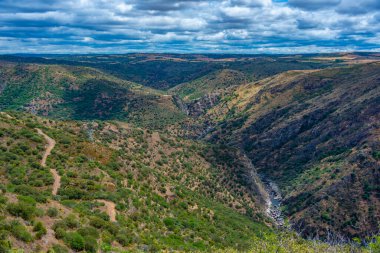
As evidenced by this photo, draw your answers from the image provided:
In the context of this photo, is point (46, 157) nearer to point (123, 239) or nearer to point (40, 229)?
point (123, 239)

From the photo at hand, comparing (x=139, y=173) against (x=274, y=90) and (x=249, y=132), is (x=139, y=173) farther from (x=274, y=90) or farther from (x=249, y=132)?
(x=274, y=90)

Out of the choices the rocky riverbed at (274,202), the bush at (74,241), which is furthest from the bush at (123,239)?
the rocky riverbed at (274,202)

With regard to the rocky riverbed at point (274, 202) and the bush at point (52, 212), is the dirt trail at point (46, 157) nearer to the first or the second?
the bush at point (52, 212)

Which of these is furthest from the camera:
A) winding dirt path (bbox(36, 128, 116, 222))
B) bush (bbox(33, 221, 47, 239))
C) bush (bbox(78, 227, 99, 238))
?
winding dirt path (bbox(36, 128, 116, 222))

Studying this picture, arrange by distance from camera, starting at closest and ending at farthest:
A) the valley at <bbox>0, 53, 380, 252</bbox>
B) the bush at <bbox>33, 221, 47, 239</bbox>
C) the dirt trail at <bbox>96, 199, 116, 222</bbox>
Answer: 1. the bush at <bbox>33, 221, 47, 239</bbox>
2. the valley at <bbox>0, 53, 380, 252</bbox>
3. the dirt trail at <bbox>96, 199, 116, 222</bbox>

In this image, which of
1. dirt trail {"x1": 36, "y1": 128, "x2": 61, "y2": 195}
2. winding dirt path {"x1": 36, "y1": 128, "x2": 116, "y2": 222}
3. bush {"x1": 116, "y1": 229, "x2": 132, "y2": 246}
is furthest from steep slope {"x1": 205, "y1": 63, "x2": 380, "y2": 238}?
dirt trail {"x1": 36, "y1": 128, "x2": 61, "y2": 195}

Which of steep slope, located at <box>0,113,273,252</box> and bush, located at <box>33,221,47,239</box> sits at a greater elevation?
bush, located at <box>33,221,47,239</box>

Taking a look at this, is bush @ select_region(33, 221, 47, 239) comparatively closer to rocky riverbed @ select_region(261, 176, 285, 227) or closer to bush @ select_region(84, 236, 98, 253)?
bush @ select_region(84, 236, 98, 253)

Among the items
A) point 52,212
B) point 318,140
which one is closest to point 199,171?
point 318,140
